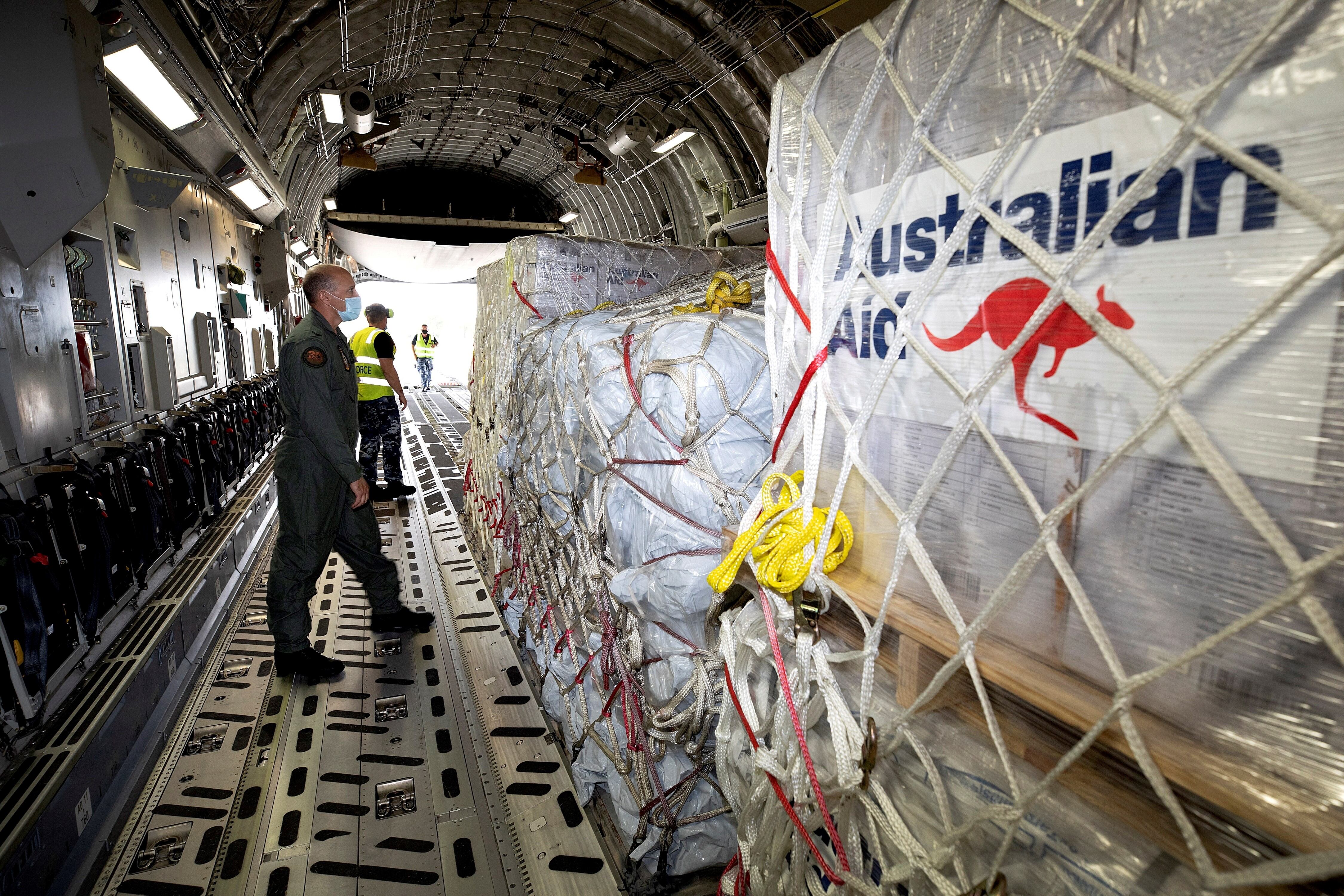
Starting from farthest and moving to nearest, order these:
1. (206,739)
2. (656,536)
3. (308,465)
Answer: (308,465) → (206,739) → (656,536)

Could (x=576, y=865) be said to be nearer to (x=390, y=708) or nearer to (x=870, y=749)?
(x=390, y=708)

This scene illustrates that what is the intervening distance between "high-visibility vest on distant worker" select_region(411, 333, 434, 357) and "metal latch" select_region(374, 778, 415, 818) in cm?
1648

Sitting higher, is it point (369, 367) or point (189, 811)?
point (369, 367)

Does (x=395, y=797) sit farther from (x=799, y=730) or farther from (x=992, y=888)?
(x=992, y=888)

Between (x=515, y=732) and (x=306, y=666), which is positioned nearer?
(x=515, y=732)

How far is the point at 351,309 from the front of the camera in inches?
159

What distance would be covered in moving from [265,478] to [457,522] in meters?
2.15

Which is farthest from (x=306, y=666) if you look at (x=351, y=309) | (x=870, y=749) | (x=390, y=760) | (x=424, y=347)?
(x=424, y=347)

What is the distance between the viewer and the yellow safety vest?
6375 mm

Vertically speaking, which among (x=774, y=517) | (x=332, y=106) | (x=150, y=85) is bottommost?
(x=774, y=517)

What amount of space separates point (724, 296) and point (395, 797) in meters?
2.28

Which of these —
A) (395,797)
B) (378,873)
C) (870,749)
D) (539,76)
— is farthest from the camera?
(539,76)

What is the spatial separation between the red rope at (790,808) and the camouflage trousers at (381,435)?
18.7 ft

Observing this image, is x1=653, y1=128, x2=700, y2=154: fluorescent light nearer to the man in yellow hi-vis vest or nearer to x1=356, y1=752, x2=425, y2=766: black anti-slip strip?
the man in yellow hi-vis vest
